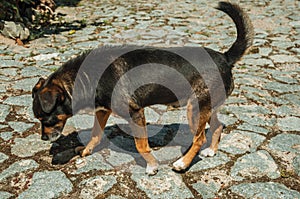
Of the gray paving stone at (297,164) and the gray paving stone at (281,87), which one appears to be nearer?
the gray paving stone at (297,164)

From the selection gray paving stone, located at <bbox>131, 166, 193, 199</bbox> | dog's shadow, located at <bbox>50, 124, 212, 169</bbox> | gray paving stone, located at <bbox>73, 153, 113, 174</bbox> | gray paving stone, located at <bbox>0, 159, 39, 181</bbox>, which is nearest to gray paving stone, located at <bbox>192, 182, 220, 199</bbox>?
gray paving stone, located at <bbox>131, 166, 193, 199</bbox>

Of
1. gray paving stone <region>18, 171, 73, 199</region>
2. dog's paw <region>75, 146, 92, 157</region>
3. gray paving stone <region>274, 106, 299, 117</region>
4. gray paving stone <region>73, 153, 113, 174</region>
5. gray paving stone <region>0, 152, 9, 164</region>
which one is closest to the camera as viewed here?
gray paving stone <region>18, 171, 73, 199</region>

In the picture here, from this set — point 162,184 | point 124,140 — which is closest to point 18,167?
point 124,140

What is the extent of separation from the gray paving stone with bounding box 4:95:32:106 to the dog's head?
5.63 feet

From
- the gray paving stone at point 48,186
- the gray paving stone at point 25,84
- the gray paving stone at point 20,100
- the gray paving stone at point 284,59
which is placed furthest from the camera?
the gray paving stone at point 284,59

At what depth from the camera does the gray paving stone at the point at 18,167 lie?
3822mm

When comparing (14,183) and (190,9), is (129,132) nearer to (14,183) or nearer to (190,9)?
(14,183)

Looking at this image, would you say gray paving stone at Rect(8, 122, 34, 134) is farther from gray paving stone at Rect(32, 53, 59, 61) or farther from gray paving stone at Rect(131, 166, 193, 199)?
gray paving stone at Rect(32, 53, 59, 61)

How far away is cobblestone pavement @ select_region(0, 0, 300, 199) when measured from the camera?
3652 mm

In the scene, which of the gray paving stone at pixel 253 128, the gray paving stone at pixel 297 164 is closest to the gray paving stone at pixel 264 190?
the gray paving stone at pixel 297 164

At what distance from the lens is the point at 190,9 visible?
38.8ft

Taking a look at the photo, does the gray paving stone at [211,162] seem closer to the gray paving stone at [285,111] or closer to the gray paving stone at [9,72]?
the gray paving stone at [285,111]

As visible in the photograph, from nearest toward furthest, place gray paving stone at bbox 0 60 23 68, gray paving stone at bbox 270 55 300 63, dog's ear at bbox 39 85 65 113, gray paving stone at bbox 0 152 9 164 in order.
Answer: dog's ear at bbox 39 85 65 113
gray paving stone at bbox 0 152 9 164
gray paving stone at bbox 0 60 23 68
gray paving stone at bbox 270 55 300 63

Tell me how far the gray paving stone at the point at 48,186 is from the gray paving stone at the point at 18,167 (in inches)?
7.0
